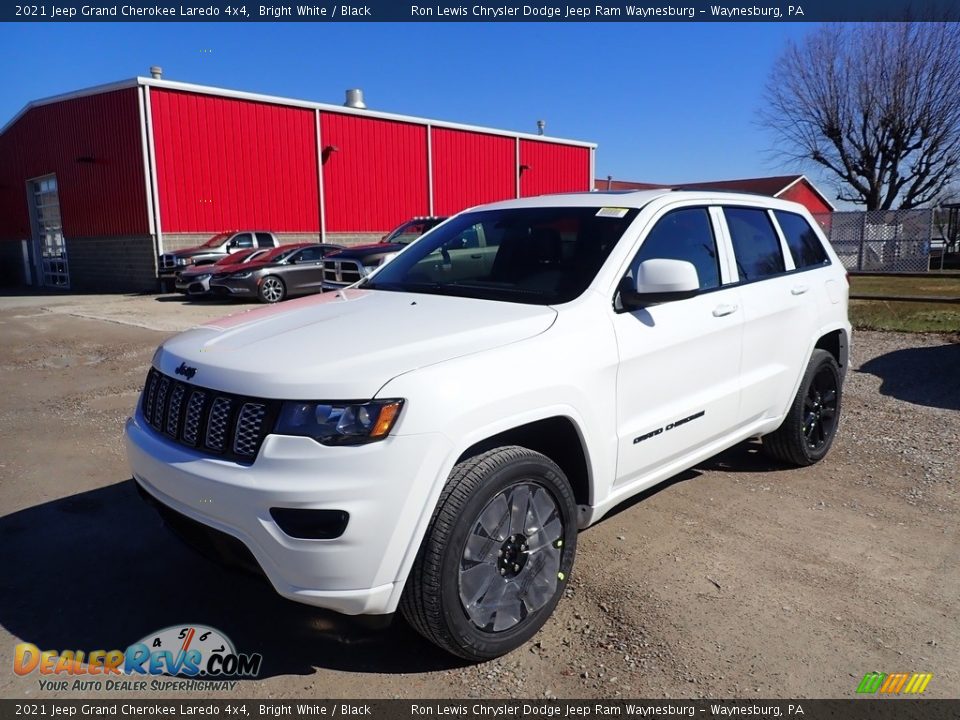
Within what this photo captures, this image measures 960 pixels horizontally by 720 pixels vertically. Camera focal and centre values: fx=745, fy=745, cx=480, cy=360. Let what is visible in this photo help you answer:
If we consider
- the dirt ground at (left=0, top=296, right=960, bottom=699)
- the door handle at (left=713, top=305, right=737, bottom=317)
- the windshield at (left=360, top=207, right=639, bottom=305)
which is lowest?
the dirt ground at (left=0, top=296, right=960, bottom=699)

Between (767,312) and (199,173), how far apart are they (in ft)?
70.3

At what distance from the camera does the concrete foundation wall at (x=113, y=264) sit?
2211 cm

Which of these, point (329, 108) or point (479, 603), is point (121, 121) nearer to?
point (329, 108)

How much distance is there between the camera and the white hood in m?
2.55

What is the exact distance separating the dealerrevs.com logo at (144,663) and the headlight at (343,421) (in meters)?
1.05

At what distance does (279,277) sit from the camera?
17625 millimetres

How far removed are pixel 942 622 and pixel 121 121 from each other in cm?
2377

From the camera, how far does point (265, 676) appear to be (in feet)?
9.18

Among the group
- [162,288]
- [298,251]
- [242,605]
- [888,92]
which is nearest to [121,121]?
[162,288]

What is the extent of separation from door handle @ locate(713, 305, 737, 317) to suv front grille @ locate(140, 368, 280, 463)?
2.35 m

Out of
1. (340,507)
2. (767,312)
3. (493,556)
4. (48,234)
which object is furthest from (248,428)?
(48,234)

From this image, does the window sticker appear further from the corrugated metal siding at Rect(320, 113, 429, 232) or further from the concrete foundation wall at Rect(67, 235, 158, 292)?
the corrugated metal siding at Rect(320, 113, 429, 232)

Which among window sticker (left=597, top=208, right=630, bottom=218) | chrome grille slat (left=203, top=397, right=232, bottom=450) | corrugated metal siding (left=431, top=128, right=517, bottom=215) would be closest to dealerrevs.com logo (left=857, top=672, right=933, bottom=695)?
window sticker (left=597, top=208, right=630, bottom=218)

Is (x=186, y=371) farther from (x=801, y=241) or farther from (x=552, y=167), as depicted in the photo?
(x=552, y=167)
